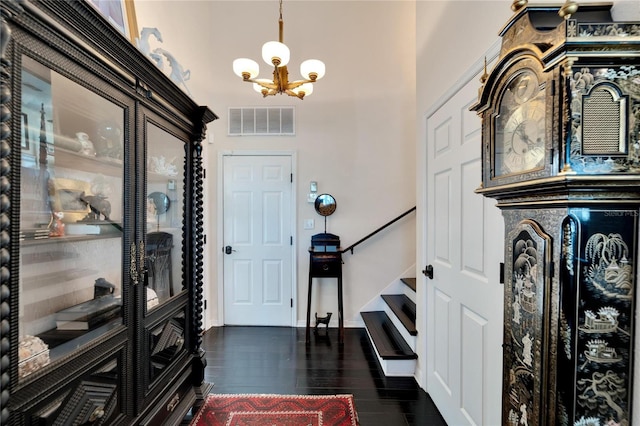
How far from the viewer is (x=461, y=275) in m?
1.68

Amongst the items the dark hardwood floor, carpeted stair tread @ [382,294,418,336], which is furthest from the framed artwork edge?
carpeted stair tread @ [382,294,418,336]

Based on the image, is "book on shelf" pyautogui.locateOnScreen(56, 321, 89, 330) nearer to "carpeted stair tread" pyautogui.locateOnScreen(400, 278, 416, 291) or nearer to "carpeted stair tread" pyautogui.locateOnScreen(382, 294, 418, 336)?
"carpeted stair tread" pyautogui.locateOnScreen(382, 294, 418, 336)

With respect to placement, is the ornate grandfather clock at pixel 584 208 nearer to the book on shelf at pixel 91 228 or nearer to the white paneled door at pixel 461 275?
the white paneled door at pixel 461 275

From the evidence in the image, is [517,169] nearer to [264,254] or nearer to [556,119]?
[556,119]

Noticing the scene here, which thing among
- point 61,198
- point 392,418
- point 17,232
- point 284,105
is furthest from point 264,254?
point 17,232

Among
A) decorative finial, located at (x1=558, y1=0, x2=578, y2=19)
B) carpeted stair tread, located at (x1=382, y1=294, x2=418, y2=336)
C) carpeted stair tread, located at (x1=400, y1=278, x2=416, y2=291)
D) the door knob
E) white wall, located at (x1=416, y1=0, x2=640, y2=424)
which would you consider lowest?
carpeted stair tread, located at (x1=382, y1=294, x2=418, y2=336)

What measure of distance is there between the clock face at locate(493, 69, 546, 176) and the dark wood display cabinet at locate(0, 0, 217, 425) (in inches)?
57.8

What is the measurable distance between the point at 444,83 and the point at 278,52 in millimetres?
1204

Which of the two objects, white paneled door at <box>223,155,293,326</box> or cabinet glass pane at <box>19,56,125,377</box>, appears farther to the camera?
white paneled door at <box>223,155,293,326</box>

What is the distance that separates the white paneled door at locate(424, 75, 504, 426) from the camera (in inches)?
54.8

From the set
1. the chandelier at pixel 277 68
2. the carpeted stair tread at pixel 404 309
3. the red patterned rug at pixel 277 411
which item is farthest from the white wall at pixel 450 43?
the chandelier at pixel 277 68

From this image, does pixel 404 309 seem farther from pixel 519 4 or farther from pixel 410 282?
pixel 519 4

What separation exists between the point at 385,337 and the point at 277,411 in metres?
1.25

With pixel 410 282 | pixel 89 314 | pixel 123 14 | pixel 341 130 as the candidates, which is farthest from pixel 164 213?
pixel 410 282
